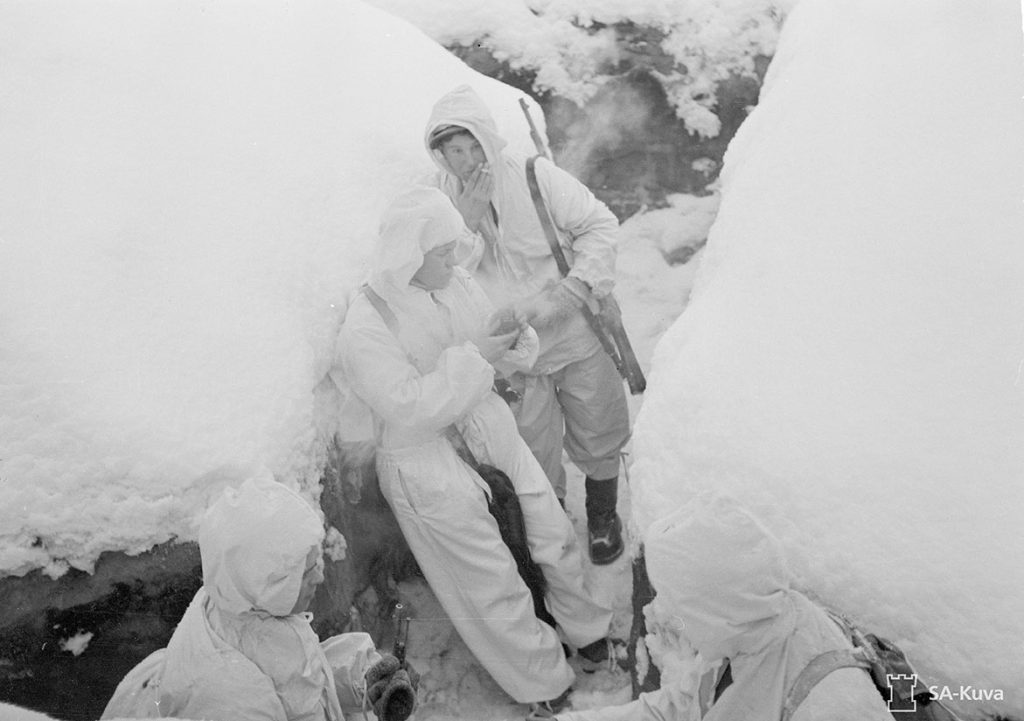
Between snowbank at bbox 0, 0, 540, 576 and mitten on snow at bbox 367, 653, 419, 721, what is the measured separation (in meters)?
0.57

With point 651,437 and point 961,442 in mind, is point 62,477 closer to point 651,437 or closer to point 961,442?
point 651,437

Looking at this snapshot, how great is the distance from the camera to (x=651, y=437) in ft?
7.16

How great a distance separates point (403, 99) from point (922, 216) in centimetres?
170

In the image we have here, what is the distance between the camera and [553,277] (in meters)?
2.97

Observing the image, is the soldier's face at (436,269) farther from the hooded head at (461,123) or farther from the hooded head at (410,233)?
the hooded head at (461,123)

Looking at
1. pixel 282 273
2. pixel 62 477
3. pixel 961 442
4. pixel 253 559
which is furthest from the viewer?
pixel 282 273

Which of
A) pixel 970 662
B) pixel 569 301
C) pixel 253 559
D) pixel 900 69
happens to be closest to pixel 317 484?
pixel 253 559

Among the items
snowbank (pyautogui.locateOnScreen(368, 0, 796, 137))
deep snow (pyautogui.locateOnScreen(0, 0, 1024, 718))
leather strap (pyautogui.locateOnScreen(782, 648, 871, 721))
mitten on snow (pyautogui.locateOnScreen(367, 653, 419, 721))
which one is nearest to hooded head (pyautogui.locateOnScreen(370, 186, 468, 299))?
deep snow (pyautogui.locateOnScreen(0, 0, 1024, 718))

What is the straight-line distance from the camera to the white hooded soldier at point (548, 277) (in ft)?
9.07

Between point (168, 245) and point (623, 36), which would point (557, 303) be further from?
point (623, 36)

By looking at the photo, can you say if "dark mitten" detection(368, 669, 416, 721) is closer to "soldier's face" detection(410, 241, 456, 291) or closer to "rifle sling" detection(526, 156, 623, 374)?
"soldier's face" detection(410, 241, 456, 291)

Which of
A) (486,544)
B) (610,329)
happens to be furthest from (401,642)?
(610,329)

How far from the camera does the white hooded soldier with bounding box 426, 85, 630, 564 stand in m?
2.77

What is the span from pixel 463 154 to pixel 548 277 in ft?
1.52
